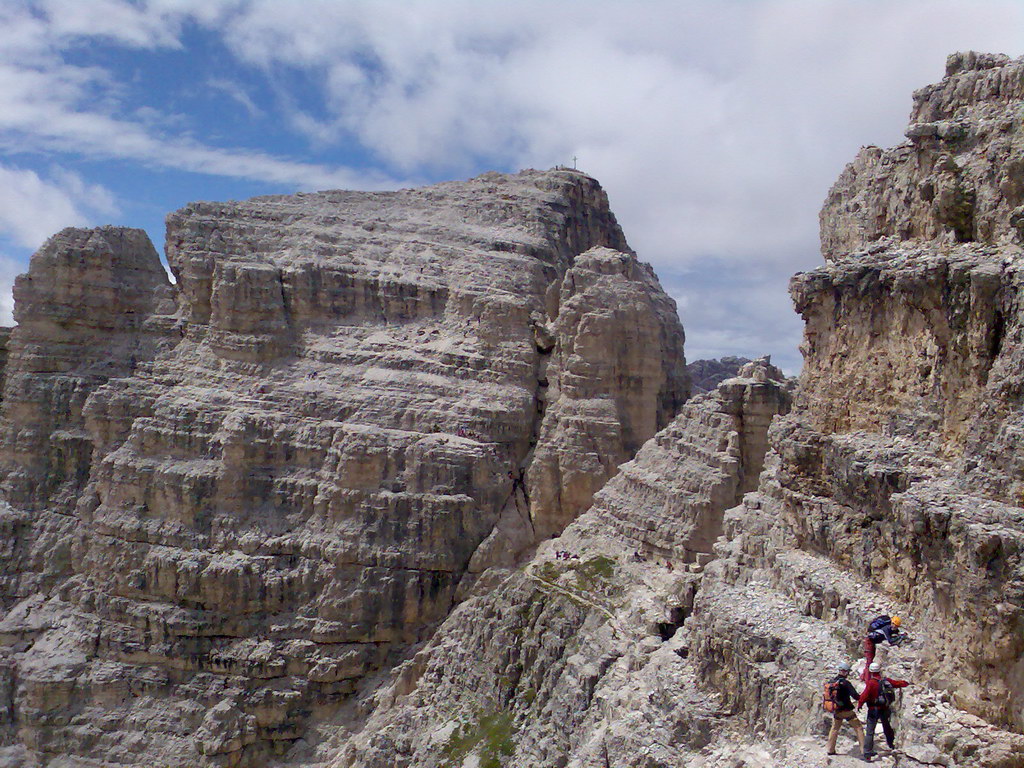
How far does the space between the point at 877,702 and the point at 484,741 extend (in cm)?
2777

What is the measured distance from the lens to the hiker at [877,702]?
15.9m

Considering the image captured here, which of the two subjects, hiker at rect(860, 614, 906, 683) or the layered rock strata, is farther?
the layered rock strata

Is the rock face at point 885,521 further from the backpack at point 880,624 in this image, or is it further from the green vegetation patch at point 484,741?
the green vegetation patch at point 484,741

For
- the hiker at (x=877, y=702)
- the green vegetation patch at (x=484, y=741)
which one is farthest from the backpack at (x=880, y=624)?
the green vegetation patch at (x=484, y=741)

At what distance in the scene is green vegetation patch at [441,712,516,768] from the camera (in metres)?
39.4

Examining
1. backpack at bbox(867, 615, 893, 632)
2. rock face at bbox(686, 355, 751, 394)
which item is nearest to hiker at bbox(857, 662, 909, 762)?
backpack at bbox(867, 615, 893, 632)

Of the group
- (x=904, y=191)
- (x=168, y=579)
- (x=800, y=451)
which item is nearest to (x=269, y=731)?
(x=168, y=579)

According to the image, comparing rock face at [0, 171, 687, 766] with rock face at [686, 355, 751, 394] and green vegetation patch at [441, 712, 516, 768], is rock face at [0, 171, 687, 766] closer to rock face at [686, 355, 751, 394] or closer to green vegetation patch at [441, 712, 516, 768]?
green vegetation patch at [441, 712, 516, 768]

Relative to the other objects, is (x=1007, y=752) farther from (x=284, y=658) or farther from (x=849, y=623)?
(x=284, y=658)

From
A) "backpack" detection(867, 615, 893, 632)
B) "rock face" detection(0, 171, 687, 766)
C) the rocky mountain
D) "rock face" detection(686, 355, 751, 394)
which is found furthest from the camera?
"rock face" detection(686, 355, 751, 394)

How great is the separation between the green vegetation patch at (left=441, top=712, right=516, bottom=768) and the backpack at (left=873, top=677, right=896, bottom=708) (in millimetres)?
25342

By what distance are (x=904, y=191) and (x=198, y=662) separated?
1786 inches

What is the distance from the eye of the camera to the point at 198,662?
173 ft

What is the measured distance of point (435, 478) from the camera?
2143 inches
